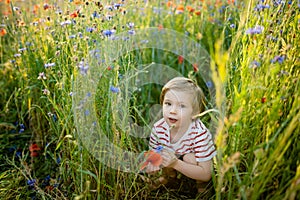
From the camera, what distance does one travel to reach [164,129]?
210 cm

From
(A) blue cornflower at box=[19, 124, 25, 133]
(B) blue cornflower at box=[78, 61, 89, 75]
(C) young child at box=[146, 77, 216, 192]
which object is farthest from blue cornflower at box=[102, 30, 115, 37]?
(A) blue cornflower at box=[19, 124, 25, 133]

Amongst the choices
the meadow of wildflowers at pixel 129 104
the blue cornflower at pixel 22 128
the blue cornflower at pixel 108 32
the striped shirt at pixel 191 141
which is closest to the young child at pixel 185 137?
the striped shirt at pixel 191 141

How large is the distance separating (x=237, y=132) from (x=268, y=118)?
0.48 feet

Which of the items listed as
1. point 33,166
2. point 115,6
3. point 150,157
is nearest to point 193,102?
point 150,157

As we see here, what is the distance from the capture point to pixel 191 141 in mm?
2020

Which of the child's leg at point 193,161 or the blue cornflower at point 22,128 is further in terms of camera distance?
the blue cornflower at point 22,128

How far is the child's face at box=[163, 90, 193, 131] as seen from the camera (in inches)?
77.6

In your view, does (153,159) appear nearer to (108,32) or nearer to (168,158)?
(168,158)

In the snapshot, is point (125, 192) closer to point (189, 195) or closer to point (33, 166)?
point (189, 195)

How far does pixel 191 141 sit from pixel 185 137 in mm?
38

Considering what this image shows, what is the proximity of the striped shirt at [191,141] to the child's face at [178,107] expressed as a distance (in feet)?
0.19

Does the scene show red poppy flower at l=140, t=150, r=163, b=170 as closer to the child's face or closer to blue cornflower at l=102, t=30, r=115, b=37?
the child's face

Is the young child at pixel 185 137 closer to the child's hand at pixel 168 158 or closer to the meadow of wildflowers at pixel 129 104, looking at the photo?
the child's hand at pixel 168 158

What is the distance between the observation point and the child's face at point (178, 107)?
1.97m
